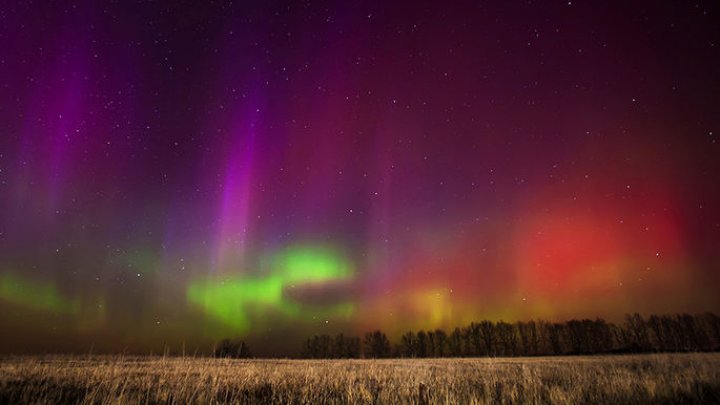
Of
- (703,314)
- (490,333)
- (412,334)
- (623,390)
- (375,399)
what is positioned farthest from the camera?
(412,334)

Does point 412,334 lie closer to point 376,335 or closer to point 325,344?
point 376,335

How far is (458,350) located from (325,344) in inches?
2182

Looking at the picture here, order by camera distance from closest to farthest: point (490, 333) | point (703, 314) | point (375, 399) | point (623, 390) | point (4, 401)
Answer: point (4, 401)
point (375, 399)
point (623, 390)
point (703, 314)
point (490, 333)

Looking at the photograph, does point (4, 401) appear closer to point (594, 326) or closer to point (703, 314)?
point (594, 326)

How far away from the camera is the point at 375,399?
993cm

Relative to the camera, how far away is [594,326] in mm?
131000

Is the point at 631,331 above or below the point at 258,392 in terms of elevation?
below

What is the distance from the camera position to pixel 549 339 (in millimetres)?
134500

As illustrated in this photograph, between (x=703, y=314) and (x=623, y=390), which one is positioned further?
(x=703, y=314)

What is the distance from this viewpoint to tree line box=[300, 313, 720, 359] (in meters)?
118

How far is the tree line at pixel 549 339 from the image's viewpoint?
118062mm

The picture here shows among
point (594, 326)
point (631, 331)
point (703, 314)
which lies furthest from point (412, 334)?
point (703, 314)

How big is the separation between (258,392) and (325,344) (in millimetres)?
153993

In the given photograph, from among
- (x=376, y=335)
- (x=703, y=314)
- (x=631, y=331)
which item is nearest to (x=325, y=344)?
(x=376, y=335)
